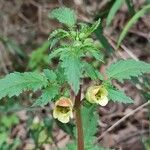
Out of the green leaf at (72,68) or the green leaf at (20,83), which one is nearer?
the green leaf at (72,68)

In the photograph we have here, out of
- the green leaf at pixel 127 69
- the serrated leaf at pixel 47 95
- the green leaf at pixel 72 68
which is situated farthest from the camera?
the green leaf at pixel 127 69

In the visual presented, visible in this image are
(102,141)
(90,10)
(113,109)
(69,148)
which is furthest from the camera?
(90,10)

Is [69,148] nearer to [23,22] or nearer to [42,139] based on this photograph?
[42,139]

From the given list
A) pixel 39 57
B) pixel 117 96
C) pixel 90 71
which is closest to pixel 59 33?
pixel 90 71

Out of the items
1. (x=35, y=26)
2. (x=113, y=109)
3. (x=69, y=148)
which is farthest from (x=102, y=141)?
(x=35, y=26)

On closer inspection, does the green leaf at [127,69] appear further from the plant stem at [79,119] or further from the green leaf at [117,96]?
the plant stem at [79,119]

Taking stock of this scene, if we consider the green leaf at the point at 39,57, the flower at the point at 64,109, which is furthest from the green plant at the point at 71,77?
the green leaf at the point at 39,57
